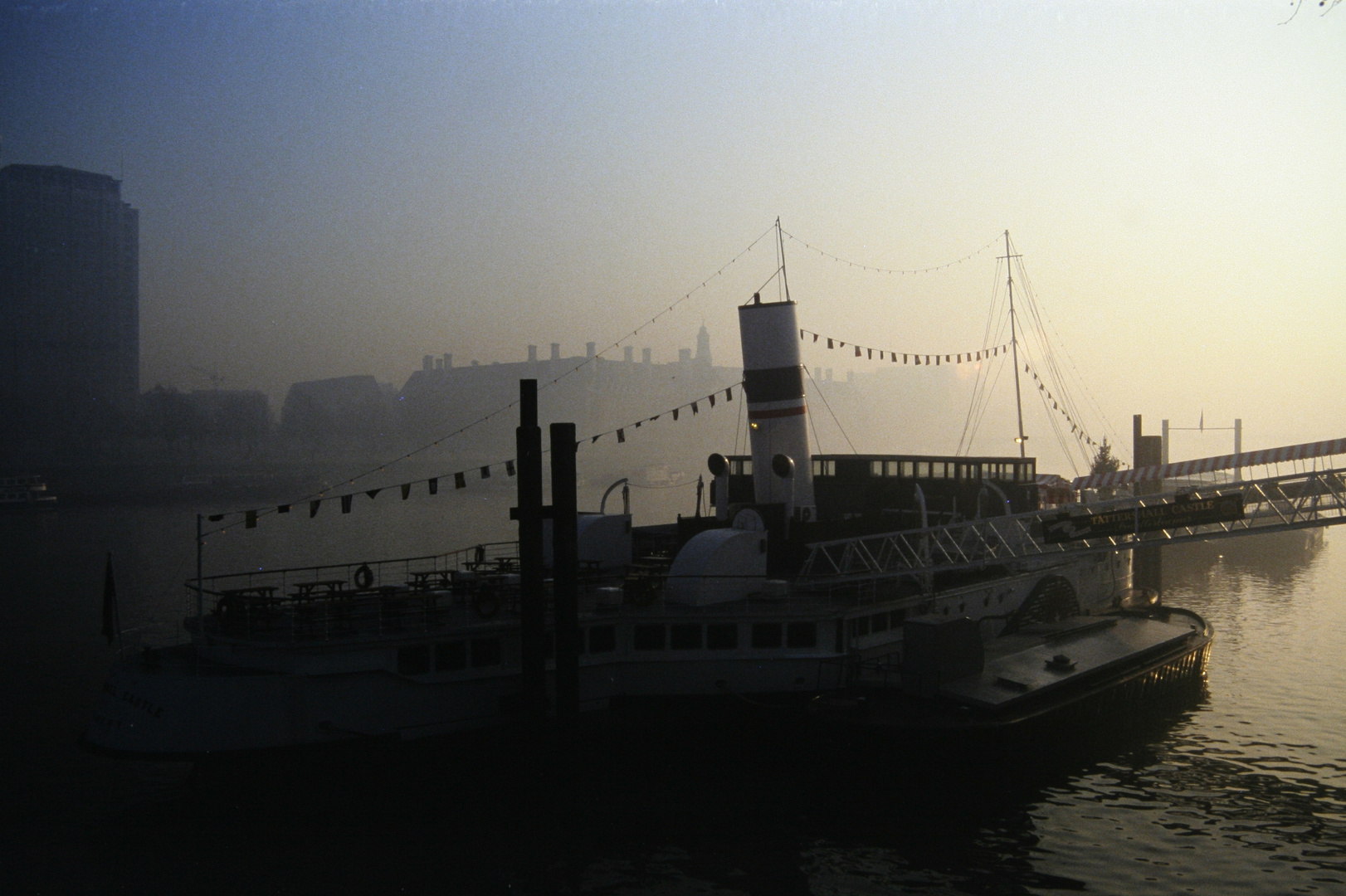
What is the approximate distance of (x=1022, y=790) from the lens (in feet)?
73.9

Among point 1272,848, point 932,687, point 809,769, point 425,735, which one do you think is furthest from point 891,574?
point 425,735

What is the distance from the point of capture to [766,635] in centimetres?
2497

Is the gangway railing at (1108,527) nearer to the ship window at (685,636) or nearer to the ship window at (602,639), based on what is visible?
the ship window at (685,636)

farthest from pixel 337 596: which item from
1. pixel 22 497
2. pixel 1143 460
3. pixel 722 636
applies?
pixel 22 497

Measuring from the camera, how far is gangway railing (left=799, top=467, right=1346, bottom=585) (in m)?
24.1

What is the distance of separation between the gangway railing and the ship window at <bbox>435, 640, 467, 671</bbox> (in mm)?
9944

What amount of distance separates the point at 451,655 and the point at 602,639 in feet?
12.6

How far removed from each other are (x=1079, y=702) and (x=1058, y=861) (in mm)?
7480

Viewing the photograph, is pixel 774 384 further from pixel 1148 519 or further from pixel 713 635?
pixel 1148 519

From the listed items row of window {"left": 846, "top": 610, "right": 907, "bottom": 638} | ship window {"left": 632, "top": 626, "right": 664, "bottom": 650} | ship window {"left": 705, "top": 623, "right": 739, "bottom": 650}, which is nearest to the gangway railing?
row of window {"left": 846, "top": 610, "right": 907, "bottom": 638}

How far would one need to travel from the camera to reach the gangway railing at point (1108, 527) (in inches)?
950

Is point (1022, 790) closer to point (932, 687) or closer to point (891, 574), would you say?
point (932, 687)

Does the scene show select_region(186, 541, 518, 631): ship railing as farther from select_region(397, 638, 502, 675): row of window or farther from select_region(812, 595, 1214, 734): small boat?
select_region(812, 595, 1214, 734): small boat

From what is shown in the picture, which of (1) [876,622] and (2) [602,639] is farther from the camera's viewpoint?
(1) [876,622]
